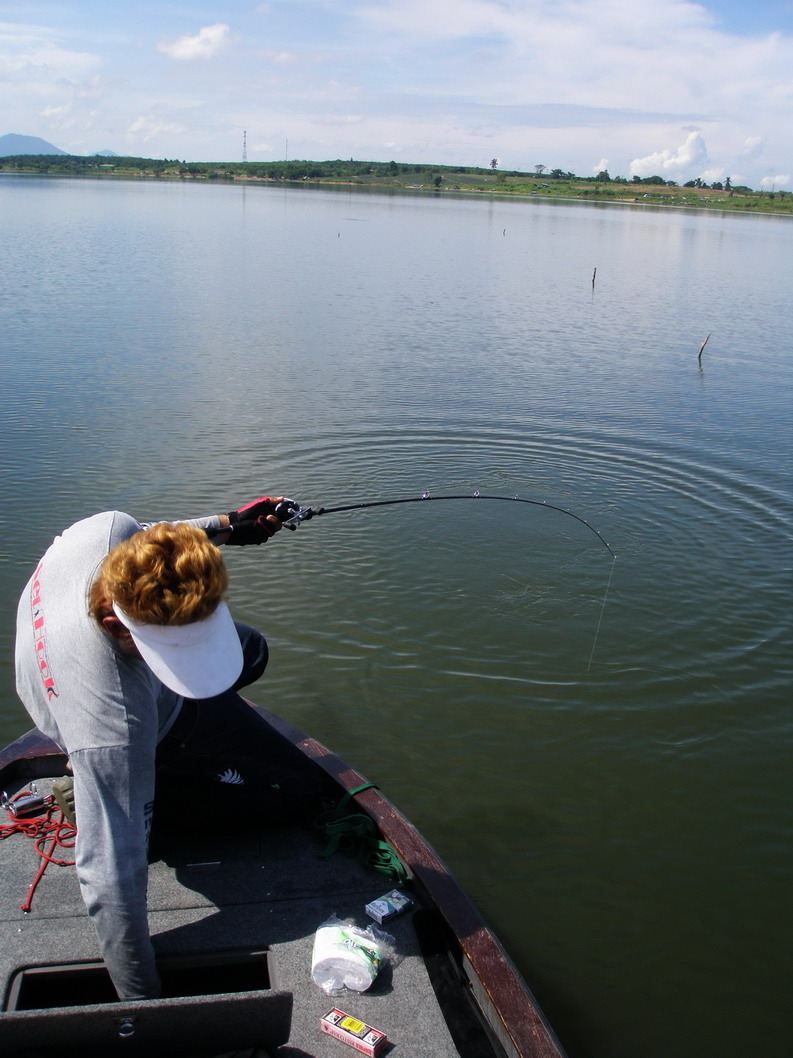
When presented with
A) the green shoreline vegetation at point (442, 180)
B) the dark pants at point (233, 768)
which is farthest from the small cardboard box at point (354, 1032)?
the green shoreline vegetation at point (442, 180)

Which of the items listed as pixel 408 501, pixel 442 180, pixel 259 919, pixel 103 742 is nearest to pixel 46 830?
pixel 259 919

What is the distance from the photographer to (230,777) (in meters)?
4.05

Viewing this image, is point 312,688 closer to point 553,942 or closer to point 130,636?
point 553,942

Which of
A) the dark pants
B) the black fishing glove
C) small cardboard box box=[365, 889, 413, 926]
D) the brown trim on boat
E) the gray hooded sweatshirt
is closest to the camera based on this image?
the gray hooded sweatshirt

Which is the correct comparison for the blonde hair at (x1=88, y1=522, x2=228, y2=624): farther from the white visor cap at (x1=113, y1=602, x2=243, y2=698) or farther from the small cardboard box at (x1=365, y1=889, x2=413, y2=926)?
the small cardboard box at (x1=365, y1=889, x2=413, y2=926)

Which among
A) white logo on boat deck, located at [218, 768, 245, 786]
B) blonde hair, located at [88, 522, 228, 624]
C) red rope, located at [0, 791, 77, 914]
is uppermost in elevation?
blonde hair, located at [88, 522, 228, 624]

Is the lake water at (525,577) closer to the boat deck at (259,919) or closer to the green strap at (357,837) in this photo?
the green strap at (357,837)

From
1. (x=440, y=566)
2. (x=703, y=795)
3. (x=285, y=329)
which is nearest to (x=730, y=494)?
(x=440, y=566)

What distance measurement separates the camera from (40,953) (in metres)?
3.44

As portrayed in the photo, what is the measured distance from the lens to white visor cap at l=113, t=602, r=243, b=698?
274 centimetres

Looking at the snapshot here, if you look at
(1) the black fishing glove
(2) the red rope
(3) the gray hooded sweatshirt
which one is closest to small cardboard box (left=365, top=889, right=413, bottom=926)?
(3) the gray hooded sweatshirt

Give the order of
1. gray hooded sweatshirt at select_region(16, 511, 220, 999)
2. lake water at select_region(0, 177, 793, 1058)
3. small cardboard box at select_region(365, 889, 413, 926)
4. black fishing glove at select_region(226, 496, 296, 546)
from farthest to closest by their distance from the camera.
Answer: lake water at select_region(0, 177, 793, 1058) < black fishing glove at select_region(226, 496, 296, 546) < small cardboard box at select_region(365, 889, 413, 926) < gray hooded sweatshirt at select_region(16, 511, 220, 999)

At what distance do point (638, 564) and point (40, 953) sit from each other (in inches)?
264

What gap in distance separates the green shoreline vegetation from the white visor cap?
403 ft
